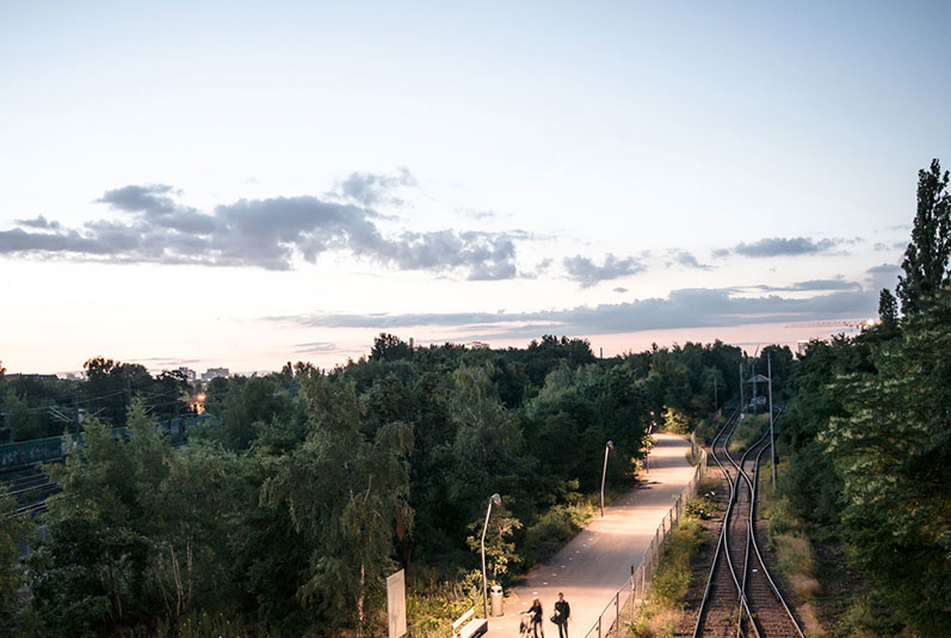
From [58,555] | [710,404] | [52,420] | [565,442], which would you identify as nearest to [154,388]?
[52,420]

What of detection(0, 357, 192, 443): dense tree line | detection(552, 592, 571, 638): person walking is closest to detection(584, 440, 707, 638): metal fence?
detection(552, 592, 571, 638): person walking

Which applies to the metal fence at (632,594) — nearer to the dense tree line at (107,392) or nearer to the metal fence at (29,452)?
the metal fence at (29,452)

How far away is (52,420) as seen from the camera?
70812 mm

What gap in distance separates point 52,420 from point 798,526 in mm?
67788

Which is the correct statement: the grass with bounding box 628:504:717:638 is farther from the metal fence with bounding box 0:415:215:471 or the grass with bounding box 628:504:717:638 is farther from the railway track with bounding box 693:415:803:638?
the metal fence with bounding box 0:415:215:471

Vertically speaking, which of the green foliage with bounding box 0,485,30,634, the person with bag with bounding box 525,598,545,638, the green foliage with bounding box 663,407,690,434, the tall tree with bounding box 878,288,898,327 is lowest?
the green foliage with bounding box 663,407,690,434

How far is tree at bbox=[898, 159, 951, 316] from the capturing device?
115 feet

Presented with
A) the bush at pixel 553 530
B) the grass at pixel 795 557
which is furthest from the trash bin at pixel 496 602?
the grass at pixel 795 557

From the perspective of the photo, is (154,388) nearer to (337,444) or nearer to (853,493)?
(337,444)

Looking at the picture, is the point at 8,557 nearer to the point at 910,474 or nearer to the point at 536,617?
the point at 536,617

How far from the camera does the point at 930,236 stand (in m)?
35.3

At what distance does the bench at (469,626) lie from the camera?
66.5 feet

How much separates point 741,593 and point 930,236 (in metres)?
22.2

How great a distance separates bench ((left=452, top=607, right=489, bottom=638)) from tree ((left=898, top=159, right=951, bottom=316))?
1047 inches
